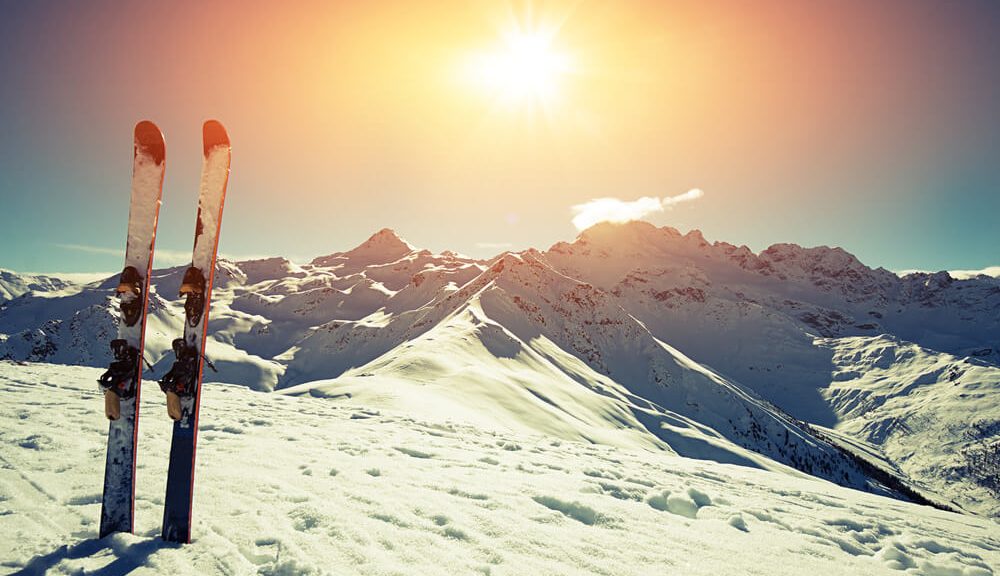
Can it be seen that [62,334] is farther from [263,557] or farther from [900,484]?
[900,484]

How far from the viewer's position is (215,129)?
648 cm

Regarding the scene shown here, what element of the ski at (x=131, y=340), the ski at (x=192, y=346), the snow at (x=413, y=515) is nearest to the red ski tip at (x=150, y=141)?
the ski at (x=131, y=340)

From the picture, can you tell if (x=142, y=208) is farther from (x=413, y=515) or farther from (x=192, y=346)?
(x=413, y=515)

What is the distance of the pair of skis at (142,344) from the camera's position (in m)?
4.89

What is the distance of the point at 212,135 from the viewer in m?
6.48

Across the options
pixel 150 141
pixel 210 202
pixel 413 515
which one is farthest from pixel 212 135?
pixel 413 515

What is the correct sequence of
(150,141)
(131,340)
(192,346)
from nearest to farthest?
1. (131,340)
2. (192,346)
3. (150,141)

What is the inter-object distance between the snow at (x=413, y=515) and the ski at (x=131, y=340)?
398 mm

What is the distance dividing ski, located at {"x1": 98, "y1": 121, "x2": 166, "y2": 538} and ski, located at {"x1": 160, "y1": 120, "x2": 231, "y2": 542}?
0.41 metres

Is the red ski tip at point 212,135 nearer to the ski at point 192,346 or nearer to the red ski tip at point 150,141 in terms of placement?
the ski at point 192,346

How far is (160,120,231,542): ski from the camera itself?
16.1 ft

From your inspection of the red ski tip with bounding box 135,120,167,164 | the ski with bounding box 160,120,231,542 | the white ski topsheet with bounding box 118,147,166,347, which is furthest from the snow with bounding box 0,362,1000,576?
the red ski tip with bounding box 135,120,167,164

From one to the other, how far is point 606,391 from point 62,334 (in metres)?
229

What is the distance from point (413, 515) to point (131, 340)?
425 centimetres
